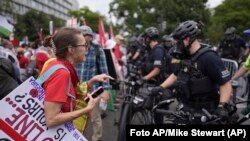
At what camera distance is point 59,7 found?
4948 inches

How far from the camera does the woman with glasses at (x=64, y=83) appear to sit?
2965 mm

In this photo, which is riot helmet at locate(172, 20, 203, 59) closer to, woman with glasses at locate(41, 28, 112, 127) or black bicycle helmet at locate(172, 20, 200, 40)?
black bicycle helmet at locate(172, 20, 200, 40)

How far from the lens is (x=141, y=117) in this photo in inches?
261

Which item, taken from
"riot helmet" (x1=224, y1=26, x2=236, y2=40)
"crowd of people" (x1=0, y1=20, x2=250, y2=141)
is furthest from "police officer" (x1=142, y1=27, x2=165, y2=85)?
"riot helmet" (x1=224, y1=26, x2=236, y2=40)

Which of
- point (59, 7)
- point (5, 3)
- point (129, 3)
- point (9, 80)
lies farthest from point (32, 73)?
point (59, 7)

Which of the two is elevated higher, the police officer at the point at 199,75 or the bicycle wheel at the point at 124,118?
the police officer at the point at 199,75

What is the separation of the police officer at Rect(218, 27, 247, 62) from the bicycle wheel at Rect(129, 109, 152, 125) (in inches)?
269

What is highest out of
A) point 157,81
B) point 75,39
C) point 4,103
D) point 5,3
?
point 5,3

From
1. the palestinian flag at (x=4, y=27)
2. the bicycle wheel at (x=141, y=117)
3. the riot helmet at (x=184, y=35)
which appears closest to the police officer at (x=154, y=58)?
the bicycle wheel at (x=141, y=117)

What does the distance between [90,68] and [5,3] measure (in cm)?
3141

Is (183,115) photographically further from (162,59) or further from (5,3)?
(5,3)

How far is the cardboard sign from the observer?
2924 mm

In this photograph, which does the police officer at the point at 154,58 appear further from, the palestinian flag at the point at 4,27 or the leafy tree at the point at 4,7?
the leafy tree at the point at 4,7

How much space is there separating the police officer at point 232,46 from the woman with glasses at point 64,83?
1015cm
